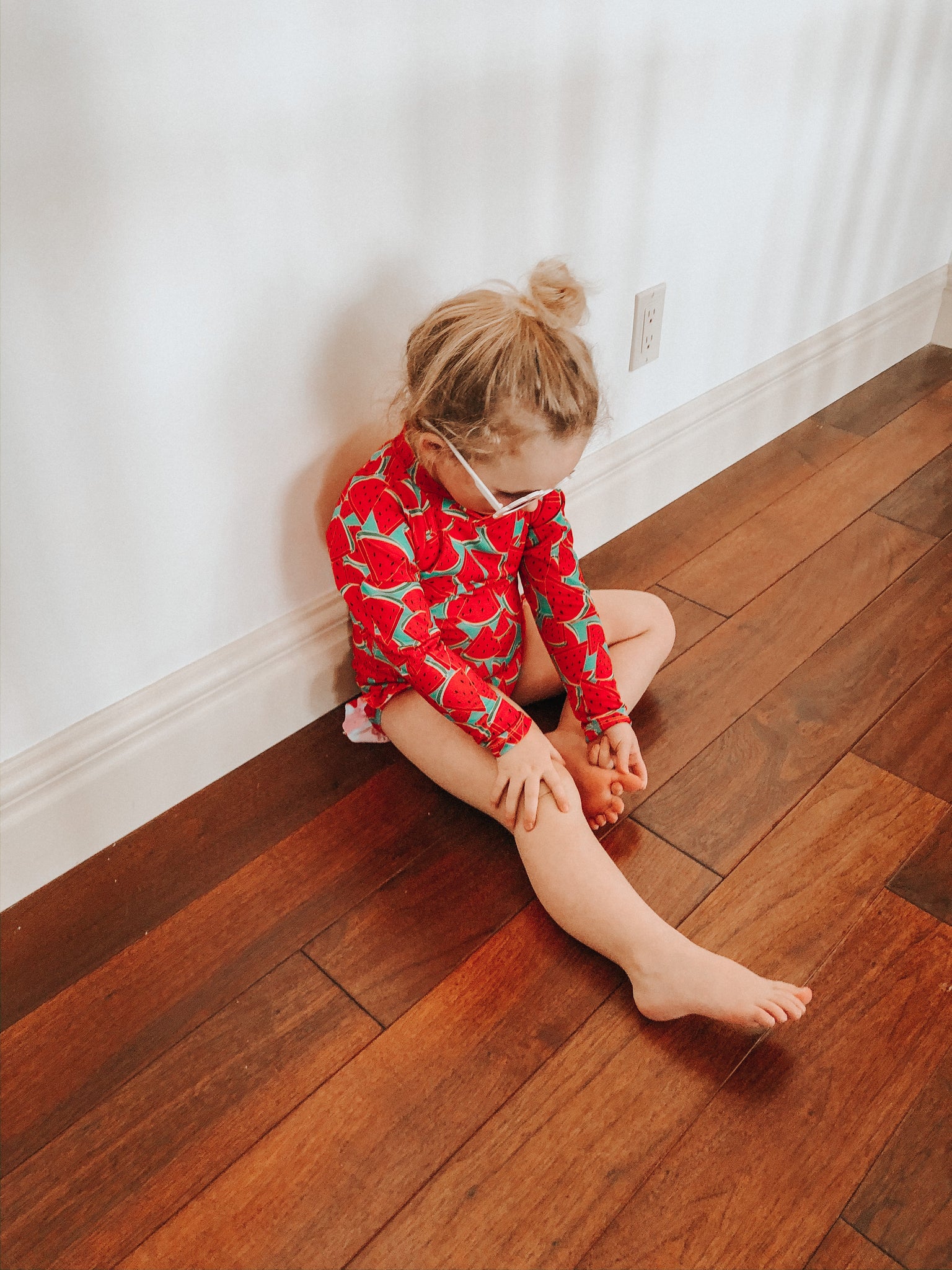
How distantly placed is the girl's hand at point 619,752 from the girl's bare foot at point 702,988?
0.19 metres

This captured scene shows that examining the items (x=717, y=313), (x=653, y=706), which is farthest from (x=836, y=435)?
(x=653, y=706)

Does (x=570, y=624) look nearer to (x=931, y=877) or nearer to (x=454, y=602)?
(x=454, y=602)

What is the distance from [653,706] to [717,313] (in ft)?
2.17

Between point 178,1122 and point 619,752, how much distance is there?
0.52 m

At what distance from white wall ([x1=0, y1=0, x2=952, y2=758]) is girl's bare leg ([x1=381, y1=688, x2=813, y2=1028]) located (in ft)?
0.88

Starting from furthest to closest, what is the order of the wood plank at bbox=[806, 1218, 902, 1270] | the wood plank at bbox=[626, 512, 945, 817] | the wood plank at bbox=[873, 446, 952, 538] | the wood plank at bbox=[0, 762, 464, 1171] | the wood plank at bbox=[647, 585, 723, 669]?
1. the wood plank at bbox=[873, 446, 952, 538]
2. the wood plank at bbox=[647, 585, 723, 669]
3. the wood plank at bbox=[626, 512, 945, 817]
4. the wood plank at bbox=[0, 762, 464, 1171]
5. the wood plank at bbox=[806, 1218, 902, 1270]

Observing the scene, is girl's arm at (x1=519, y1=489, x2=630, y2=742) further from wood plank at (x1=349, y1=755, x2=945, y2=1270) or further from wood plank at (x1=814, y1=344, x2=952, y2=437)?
wood plank at (x1=814, y1=344, x2=952, y2=437)

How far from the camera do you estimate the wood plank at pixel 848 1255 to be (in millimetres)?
712

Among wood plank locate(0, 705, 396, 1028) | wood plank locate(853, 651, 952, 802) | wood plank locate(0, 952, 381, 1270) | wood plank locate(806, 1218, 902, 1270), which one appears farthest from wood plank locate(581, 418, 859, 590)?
wood plank locate(806, 1218, 902, 1270)

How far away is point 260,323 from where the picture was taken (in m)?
0.93

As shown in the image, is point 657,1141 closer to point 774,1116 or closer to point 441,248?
point 774,1116

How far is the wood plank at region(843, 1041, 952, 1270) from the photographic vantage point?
72cm

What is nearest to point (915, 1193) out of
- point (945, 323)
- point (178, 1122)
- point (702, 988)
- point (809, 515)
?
point (702, 988)

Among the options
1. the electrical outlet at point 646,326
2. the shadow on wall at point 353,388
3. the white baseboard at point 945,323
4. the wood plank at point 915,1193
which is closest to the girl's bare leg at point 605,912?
the wood plank at point 915,1193
